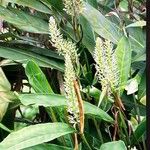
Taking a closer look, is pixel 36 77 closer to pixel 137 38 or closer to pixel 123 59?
pixel 123 59

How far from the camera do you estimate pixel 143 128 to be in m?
0.94

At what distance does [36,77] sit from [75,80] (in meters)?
0.17

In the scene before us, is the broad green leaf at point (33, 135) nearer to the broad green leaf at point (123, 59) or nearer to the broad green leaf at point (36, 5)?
the broad green leaf at point (123, 59)

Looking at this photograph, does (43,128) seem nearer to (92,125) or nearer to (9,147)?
(9,147)

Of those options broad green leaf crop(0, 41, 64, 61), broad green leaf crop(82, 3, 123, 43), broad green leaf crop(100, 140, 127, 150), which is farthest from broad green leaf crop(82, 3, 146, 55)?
broad green leaf crop(100, 140, 127, 150)

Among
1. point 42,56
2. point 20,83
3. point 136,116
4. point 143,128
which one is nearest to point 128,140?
point 143,128

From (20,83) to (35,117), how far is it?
0.73 ft

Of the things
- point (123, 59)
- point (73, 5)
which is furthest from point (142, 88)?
point (73, 5)

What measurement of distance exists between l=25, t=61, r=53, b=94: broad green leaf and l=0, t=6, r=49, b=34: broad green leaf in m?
0.23

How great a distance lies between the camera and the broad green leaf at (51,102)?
0.85 meters

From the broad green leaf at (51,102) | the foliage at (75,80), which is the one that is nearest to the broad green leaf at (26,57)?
the foliage at (75,80)

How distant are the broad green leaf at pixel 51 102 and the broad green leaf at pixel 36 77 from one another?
0.21 feet

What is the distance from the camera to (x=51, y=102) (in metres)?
0.86

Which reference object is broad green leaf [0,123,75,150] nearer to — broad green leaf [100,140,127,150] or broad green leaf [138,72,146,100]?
broad green leaf [100,140,127,150]
